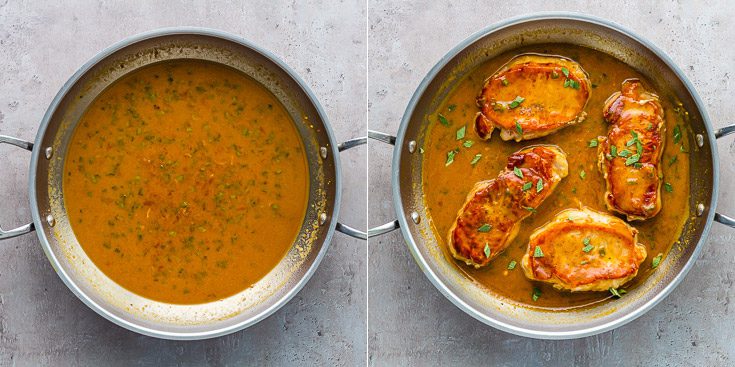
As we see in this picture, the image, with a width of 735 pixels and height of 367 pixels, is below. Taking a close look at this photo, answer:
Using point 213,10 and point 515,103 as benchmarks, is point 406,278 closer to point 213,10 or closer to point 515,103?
point 515,103

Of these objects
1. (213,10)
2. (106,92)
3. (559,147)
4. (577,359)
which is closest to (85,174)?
(106,92)

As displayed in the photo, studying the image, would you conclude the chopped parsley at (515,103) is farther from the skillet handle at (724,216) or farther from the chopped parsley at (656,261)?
the chopped parsley at (656,261)

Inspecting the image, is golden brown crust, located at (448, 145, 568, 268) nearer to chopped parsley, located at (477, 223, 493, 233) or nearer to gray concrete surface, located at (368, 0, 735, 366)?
chopped parsley, located at (477, 223, 493, 233)

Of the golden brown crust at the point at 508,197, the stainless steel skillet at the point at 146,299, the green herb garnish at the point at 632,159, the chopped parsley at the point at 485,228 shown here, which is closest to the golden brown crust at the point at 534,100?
the golden brown crust at the point at 508,197

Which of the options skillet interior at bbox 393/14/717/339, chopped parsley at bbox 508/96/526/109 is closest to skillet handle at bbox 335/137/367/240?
skillet interior at bbox 393/14/717/339

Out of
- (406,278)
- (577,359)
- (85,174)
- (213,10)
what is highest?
(213,10)

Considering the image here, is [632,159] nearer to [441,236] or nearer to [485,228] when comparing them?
[485,228]
